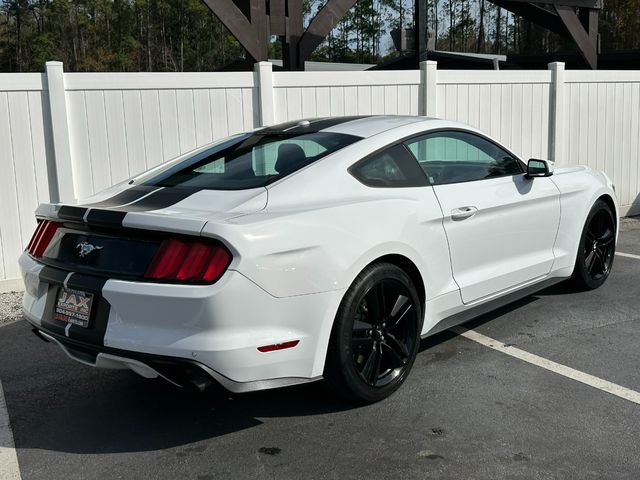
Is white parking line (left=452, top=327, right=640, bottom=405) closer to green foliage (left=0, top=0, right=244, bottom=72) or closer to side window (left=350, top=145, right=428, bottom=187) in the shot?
side window (left=350, top=145, right=428, bottom=187)

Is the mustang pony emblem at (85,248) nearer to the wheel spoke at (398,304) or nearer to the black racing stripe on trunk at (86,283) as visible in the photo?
the black racing stripe on trunk at (86,283)

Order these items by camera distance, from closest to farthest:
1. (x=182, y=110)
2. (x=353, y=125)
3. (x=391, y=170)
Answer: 1. (x=391, y=170)
2. (x=353, y=125)
3. (x=182, y=110)

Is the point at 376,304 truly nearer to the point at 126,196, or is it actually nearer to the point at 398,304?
the point at 398,304

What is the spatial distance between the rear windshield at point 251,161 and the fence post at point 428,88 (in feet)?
14.2

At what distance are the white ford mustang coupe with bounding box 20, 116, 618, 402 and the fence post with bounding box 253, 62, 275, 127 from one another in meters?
2.90

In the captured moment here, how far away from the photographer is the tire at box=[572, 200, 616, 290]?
18.6ft

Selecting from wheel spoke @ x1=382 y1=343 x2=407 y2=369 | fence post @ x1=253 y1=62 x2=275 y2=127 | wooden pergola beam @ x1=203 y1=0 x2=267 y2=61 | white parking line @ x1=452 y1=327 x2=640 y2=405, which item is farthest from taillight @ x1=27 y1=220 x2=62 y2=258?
wooden pergola beam @ x1=203 y1=0 x2=267 y2=61

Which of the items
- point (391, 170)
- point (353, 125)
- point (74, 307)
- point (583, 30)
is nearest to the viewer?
point (74, 307)

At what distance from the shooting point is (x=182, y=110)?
23.1 feet

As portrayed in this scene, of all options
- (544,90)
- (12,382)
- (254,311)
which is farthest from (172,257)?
(544,90)

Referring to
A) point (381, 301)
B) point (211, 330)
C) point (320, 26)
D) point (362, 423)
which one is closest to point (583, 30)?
point (320, 26)

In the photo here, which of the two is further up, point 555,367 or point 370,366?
point 370,366

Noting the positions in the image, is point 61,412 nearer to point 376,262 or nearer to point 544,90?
point 376,262

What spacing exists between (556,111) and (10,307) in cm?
731
